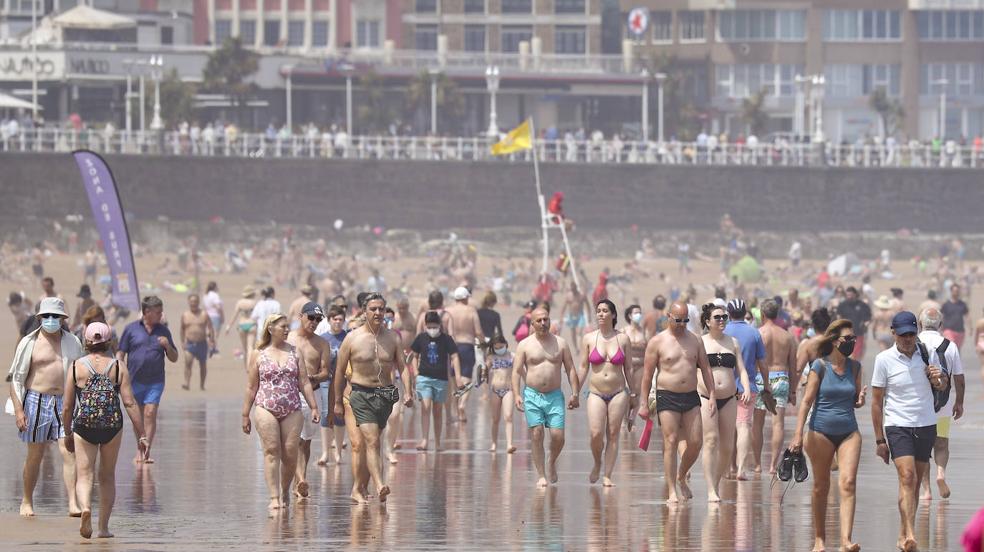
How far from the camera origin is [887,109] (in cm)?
7450

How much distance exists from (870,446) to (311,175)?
139 feet

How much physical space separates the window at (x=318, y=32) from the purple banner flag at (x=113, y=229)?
49859 mm

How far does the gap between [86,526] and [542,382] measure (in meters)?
4.02

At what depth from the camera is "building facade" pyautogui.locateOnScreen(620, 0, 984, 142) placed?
256 feet

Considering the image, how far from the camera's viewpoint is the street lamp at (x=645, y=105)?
6850 centimetres

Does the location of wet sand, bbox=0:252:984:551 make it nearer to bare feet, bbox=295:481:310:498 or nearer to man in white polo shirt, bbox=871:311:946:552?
bare feet, bbox=295:481:310:498

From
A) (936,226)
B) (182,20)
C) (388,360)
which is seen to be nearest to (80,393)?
(388,360)

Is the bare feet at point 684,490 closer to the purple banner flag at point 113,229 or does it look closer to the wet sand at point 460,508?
the wet sand at point 460,508

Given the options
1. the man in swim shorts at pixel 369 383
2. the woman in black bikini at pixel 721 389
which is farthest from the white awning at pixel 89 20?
the woman in black bikini at pixel 721 389

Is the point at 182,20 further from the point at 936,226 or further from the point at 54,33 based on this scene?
the point at 936,226

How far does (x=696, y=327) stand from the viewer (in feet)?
66.5

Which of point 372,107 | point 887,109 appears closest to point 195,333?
point 372,107

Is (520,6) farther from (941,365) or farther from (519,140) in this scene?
(941,365)

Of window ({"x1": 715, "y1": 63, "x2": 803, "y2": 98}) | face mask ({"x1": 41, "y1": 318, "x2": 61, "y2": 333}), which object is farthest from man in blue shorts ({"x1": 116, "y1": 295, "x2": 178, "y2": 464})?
window ({"x1": 715, "y1": 63, "x2": 803, "y2": 98})
